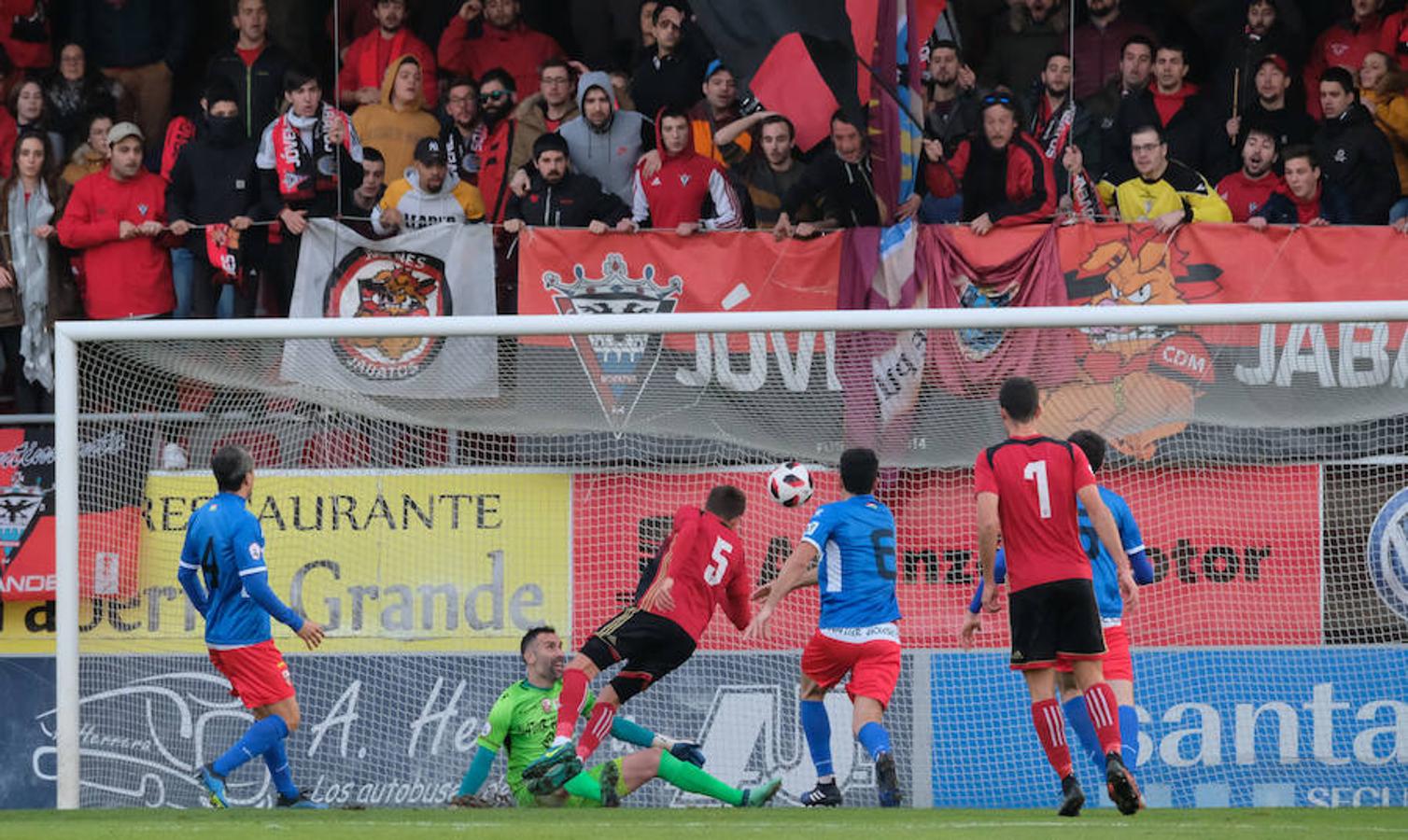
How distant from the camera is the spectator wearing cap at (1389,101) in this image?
12.0 metres

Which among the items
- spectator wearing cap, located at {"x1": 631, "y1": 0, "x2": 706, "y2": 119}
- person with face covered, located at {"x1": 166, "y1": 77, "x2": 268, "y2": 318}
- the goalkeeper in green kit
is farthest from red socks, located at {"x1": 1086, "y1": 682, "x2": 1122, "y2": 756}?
person with face covered, located at {"x1": 166, "y1": 77, "x2": 268, "y2": 318}

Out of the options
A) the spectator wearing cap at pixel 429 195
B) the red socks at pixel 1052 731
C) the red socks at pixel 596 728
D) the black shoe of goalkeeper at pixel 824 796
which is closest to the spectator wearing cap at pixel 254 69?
the spectator wearing cap at pixel 429 195

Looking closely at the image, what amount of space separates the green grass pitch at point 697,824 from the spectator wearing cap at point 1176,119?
4.59 metres

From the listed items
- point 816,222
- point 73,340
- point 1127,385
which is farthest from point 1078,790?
point 73,340

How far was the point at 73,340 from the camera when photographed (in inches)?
399

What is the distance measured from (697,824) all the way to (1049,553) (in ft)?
6.28

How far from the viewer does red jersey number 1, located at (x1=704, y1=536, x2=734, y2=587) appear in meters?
9.39

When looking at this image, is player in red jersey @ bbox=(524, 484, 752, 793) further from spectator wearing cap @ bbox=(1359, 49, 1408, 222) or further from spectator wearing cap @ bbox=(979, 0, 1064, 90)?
spectator wearing cap @ bbox=(1359, 49, 1408, 222)

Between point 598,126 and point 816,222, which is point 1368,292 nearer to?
point 816,222

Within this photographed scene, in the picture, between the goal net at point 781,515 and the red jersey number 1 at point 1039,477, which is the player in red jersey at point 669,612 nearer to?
the goal net at point 781,515

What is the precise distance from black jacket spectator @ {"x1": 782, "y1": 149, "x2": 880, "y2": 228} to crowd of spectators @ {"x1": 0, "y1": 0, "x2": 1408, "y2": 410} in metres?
0.01

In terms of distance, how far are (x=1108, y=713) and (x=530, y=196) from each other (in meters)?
5.60

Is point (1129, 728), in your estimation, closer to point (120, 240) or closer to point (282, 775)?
point (282, 775)

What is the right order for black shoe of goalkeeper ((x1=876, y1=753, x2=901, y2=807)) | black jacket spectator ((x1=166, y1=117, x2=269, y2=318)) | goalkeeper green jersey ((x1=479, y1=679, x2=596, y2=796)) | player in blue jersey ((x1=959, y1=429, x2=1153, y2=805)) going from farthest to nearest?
black jacket spectator ((x1=166, y1=117, x2=269, y2=318)), goalkeeper green jersey ((x1=479, y1=679, x2=596, y2=796)), player in blue jersey ((x1=959, y1=429, x2=1153, y2=805)), black shoe of goalkeeper ((x1=876, y1=753, x2=901, y2=807))
